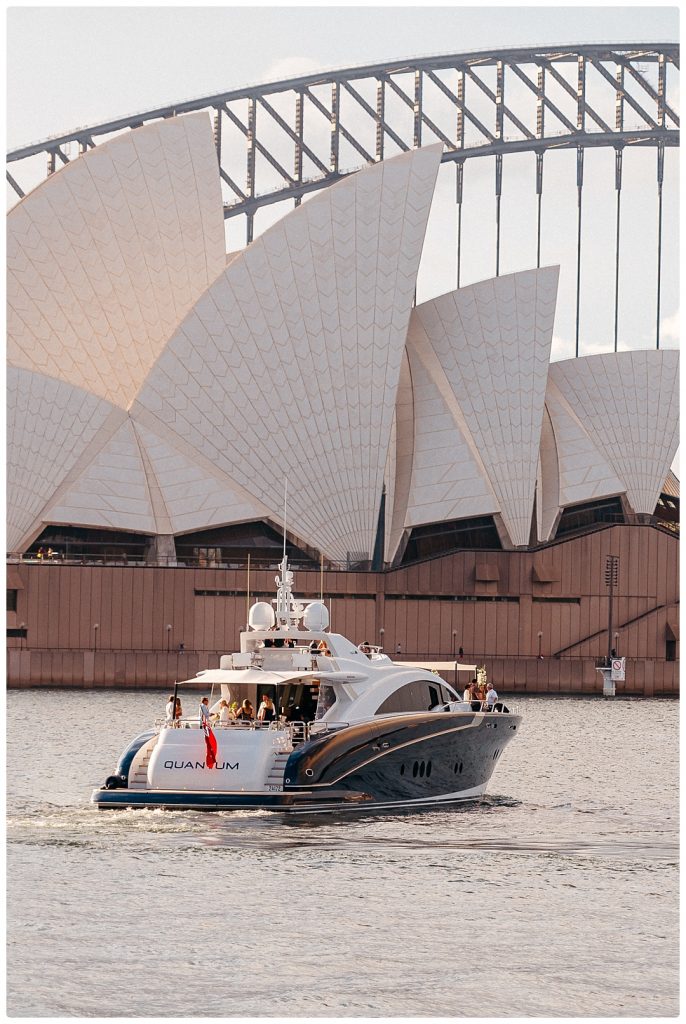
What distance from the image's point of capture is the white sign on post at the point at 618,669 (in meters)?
57.2

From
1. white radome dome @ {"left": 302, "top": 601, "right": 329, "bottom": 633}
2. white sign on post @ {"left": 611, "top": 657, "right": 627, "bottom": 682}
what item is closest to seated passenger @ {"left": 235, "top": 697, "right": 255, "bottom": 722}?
white radome dome @ {"left": 302, "top": 601, "right": 329, "bottom": 633}

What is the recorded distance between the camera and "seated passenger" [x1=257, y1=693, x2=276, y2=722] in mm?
24250

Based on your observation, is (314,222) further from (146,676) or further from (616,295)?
(146,676)

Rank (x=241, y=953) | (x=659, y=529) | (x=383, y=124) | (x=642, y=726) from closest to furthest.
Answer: (x=241, y=953)
(x=642, y=726)
(x=659, y=529)
(x=383, y=124)

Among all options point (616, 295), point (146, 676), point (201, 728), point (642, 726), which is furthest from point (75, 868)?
point (616, 295)

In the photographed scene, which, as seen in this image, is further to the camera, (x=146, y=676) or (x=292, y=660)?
(x=146, y=676)

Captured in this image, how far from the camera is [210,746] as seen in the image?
23453mm

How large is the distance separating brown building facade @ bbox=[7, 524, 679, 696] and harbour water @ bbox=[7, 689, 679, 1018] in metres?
27.3

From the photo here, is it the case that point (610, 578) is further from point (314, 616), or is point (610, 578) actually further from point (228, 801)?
point (228, 801)

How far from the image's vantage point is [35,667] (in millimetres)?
55594

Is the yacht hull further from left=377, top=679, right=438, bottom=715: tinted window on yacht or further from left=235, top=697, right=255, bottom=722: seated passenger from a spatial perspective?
left=235, top=697, right=255, bottom=722: seated passenger

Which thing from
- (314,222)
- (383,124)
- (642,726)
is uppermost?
(383,124)

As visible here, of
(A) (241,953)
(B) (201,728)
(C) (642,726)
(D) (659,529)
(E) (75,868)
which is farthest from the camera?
(D) (659,529)

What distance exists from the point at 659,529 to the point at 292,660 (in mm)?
37068
